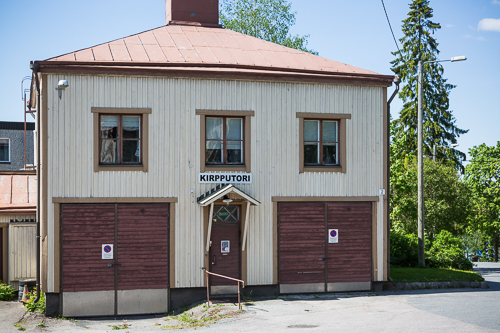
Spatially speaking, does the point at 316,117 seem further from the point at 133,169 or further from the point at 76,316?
the point at 76,316

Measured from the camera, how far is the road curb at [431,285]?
17.5 m

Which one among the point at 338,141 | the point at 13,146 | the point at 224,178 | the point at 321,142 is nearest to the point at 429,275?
the point at 338,141

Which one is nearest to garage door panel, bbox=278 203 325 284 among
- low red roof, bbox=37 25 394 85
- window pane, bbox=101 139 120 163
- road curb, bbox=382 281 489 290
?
road curb, bbox=382 281 489 290

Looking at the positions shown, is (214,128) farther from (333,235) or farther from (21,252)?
(21,252)

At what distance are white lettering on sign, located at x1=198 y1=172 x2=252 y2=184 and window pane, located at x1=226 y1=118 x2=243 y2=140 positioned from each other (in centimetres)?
109

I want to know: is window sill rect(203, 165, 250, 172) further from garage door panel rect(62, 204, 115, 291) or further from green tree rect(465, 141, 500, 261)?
green tree rect(465, 141, 500, 261)

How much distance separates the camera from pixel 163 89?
16.1 m

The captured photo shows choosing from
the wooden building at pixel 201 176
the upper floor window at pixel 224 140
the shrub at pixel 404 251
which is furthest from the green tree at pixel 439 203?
the upper floor window at pixel 224 140

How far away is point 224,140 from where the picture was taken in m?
16.5

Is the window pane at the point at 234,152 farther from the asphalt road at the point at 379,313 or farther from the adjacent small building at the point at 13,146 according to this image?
the adjacent small building at the point at 13,146

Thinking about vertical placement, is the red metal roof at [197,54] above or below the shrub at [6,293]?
above

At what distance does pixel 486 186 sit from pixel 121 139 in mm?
44977

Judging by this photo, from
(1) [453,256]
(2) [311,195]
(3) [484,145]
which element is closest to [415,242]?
(1) [453,256]

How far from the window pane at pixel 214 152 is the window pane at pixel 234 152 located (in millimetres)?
240
